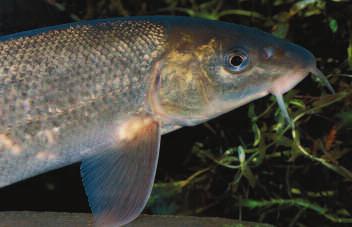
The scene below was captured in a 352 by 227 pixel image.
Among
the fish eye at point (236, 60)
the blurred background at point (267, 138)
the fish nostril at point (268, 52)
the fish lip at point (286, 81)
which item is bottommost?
the blurred background at point (267, 138)

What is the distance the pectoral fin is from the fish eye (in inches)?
20.9

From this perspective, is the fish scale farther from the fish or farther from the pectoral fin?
the pectoral fin

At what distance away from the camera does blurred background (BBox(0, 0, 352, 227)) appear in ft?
12.4

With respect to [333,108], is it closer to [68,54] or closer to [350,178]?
[350,178]

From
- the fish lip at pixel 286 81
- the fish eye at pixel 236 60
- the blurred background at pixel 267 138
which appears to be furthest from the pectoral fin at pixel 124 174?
the blurred background at pixel 267 138

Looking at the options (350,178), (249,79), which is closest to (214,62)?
(249,79)

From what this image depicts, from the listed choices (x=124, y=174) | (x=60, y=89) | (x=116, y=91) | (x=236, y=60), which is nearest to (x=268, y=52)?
(x=236, y=60)

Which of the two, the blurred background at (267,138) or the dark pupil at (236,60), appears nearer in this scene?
the dark pupil at (236,60)

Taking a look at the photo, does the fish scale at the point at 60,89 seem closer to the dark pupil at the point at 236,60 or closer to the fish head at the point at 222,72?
the fish head at the point at 222,72

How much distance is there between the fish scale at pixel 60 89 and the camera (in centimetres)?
265

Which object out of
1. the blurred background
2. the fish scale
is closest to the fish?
the fish scale

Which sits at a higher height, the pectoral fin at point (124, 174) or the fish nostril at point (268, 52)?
the fish nostril at point (268, 52)

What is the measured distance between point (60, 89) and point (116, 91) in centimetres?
30

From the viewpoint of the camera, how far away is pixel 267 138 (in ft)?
13.2
